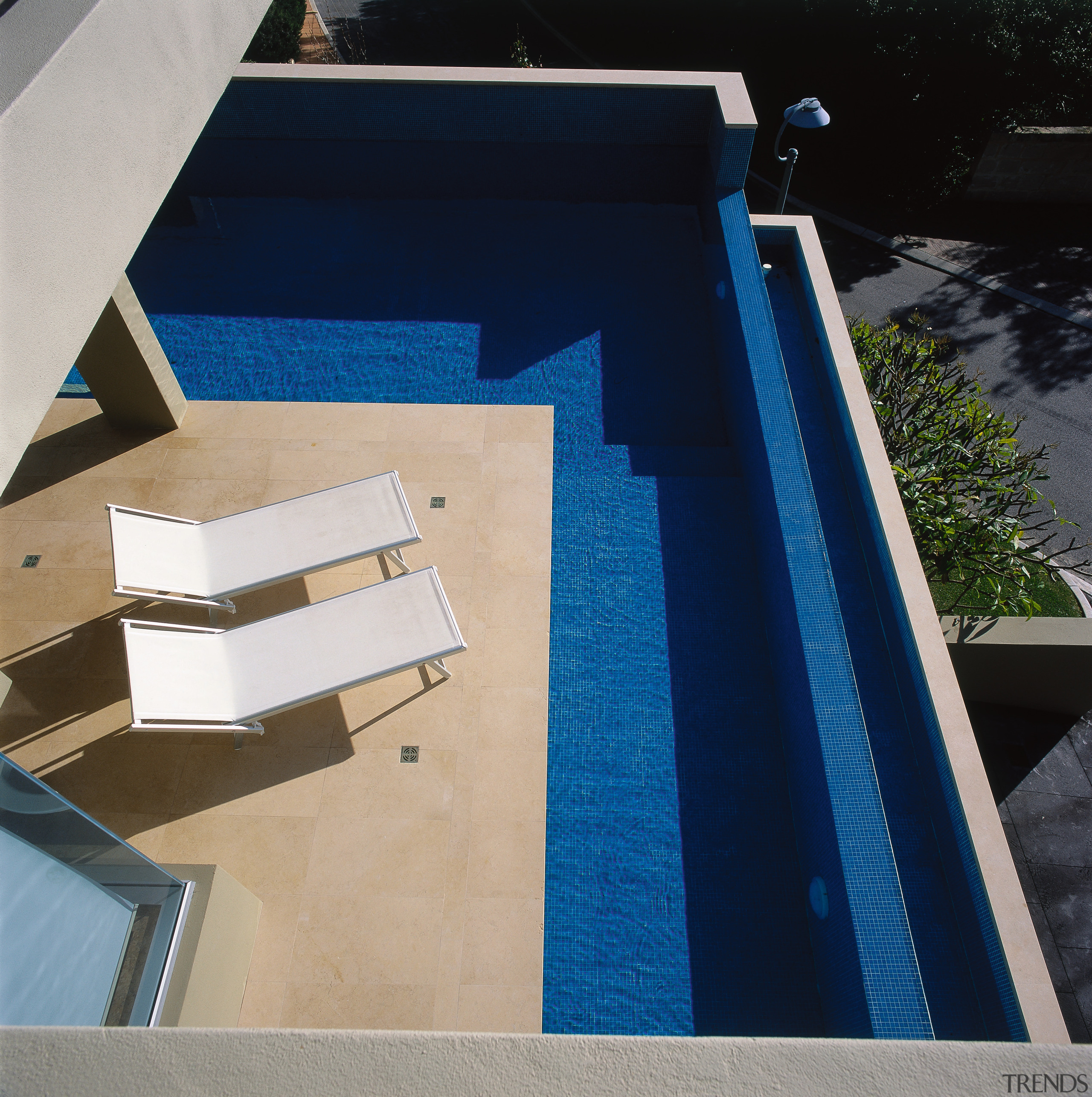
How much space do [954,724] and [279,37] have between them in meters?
15.6

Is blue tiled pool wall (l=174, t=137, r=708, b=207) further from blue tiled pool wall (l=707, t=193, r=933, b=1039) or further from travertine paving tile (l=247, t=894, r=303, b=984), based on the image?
travertine paving tile (l=247, t=894, r=303, b=984)

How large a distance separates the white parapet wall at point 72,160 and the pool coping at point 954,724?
4.42 metres

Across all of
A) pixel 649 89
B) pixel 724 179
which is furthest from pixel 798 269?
pixel 649 89

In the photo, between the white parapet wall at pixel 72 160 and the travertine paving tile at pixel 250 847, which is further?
the travertine paving tile at pixel 250 847

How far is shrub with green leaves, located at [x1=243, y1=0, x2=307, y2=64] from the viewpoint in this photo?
13422mm

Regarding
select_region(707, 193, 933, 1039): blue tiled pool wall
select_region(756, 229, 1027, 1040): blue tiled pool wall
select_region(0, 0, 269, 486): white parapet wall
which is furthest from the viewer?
select_region(756, 229, 1027, 1040): blue tiled pool wall

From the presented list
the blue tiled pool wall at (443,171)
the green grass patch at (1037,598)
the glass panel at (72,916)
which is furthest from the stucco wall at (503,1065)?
the blue tiled pool wall at (443,171)

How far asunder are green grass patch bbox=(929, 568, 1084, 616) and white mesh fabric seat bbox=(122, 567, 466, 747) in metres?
5.00

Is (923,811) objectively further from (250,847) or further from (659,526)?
(250,847)

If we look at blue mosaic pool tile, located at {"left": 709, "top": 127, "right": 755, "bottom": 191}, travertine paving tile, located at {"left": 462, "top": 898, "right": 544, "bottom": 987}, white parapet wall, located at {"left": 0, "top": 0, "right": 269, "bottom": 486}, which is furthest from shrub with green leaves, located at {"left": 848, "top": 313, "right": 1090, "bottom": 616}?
white parapet wall, located at {"left": 0, "top": 0, "right": 269, "bottom": 486}

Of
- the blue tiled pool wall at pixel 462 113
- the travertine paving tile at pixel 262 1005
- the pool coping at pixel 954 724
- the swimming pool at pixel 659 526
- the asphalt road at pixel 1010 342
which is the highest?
the blue tiled pool wall at pixel 462 113

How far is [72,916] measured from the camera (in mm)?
2357

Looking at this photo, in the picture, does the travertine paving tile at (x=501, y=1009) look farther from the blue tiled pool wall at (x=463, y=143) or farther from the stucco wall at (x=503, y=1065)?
the blue tiled pool wall at (x=463, y=143)

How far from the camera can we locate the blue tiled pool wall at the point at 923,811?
3.52 meters
